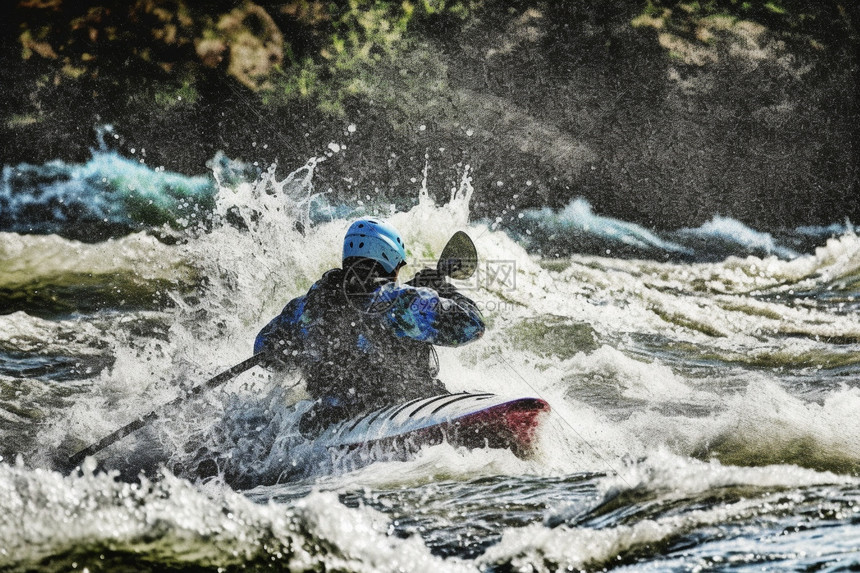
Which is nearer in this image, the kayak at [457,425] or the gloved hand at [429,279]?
the kayak at [457,425]

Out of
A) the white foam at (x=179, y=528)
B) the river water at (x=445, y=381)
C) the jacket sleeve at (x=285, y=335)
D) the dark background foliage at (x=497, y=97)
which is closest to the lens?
the white foam at (x=179, y=528)

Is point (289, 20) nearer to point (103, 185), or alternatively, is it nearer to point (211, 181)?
point (211, 181)

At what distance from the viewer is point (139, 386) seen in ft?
16.7

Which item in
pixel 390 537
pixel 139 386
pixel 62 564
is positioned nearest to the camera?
pixel 62 564

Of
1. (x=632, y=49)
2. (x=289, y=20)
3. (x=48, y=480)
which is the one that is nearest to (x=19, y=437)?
(x=48, y=480)

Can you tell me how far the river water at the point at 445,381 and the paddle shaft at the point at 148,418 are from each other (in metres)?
0.08

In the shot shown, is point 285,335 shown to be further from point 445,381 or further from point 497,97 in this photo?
point 497,97

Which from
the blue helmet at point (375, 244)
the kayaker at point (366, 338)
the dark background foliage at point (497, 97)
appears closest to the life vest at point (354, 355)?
the kayaker at point (366, 338)

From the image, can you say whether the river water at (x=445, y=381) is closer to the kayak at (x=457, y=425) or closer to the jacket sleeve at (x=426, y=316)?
the kayak at (x=457, y=425)

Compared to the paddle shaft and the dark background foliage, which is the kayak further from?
the dark background foliage

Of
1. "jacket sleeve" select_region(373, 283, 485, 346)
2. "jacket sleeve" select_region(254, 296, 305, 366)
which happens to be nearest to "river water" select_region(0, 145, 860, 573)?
"jacket sleeve" select_region(254, 296, 305, 366)

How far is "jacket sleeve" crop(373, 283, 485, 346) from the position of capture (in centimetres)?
253

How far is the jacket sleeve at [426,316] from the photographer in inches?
99.7

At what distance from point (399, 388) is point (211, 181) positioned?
437 centimetres
